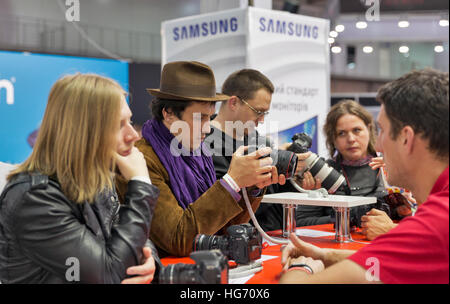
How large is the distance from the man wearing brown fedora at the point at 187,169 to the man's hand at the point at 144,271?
0.45 meters

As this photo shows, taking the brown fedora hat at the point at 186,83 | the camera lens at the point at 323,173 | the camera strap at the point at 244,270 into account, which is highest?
the brown fedora hat at the point at 186,83

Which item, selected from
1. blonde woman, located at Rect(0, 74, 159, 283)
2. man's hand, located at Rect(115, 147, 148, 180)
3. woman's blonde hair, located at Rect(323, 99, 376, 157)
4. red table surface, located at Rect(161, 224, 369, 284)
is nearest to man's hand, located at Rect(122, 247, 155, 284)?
blonde woman, located at Rect(0, 74, 159, 283)

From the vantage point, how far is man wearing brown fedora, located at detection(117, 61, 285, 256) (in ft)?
6.04

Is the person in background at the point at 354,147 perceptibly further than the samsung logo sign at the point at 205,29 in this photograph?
No

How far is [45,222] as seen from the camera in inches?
46.1

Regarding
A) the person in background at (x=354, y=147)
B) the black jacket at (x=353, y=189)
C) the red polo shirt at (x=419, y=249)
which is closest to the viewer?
the red polo shirt at (x=419, y=249)

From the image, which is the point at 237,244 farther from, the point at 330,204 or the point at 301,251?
the point at 330,204

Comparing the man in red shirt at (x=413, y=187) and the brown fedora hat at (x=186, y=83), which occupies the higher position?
the brown fedora hat at (x=186, y=83)

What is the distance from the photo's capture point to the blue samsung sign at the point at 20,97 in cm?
632

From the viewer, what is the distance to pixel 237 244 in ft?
5.27

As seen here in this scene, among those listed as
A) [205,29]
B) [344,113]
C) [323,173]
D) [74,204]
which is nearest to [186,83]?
[323,173]

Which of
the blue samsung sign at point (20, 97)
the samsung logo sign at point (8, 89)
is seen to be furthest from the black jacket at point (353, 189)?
the samsung logo sign at point (8, 89)

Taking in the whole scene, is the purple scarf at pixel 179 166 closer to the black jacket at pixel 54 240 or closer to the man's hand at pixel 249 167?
the man's hand at pixel 249 167

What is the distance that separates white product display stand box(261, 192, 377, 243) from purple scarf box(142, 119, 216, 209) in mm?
315
